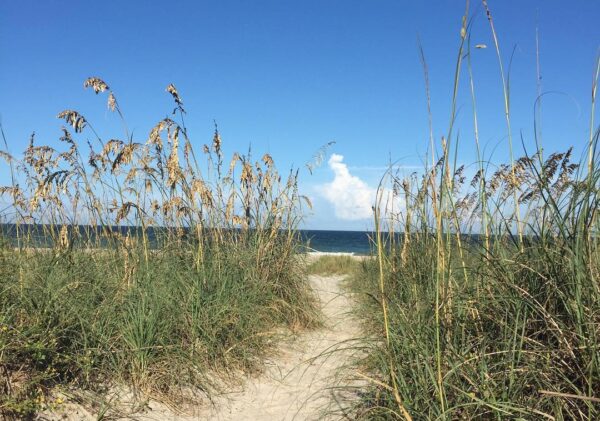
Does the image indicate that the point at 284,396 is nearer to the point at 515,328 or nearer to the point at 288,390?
the point at 288,390

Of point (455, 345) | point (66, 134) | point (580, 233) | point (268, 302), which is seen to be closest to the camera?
point (580, 233)

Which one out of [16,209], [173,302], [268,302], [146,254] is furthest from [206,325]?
[16,209]

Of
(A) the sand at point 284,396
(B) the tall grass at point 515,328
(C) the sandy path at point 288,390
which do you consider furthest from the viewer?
(C) the sandy path at point 288,390

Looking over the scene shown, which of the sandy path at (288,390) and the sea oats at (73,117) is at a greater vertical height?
the sea oats at (73,117)

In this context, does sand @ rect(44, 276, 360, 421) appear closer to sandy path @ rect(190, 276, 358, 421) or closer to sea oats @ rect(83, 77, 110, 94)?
sandy path @ rect(190, 276, 358, 421)

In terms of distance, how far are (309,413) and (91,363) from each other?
4.78 ft

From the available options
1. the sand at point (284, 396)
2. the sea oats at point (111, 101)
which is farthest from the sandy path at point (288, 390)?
the sea oats at point (111, 101)

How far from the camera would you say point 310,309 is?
5344mm

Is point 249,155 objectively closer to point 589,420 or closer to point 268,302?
point 268,302

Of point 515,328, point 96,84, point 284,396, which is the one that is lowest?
point 284,396

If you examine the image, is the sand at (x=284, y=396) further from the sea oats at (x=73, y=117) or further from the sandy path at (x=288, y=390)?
the sea oats at (x=73, y=117)

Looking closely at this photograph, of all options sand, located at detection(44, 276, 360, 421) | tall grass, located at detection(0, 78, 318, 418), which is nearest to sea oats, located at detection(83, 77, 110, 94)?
tall grass, located at detection(0, 78, 318, 418)

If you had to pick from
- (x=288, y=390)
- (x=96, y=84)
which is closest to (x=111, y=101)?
(x=96, y=84)

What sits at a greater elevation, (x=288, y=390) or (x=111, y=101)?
(x=111, y=101)
